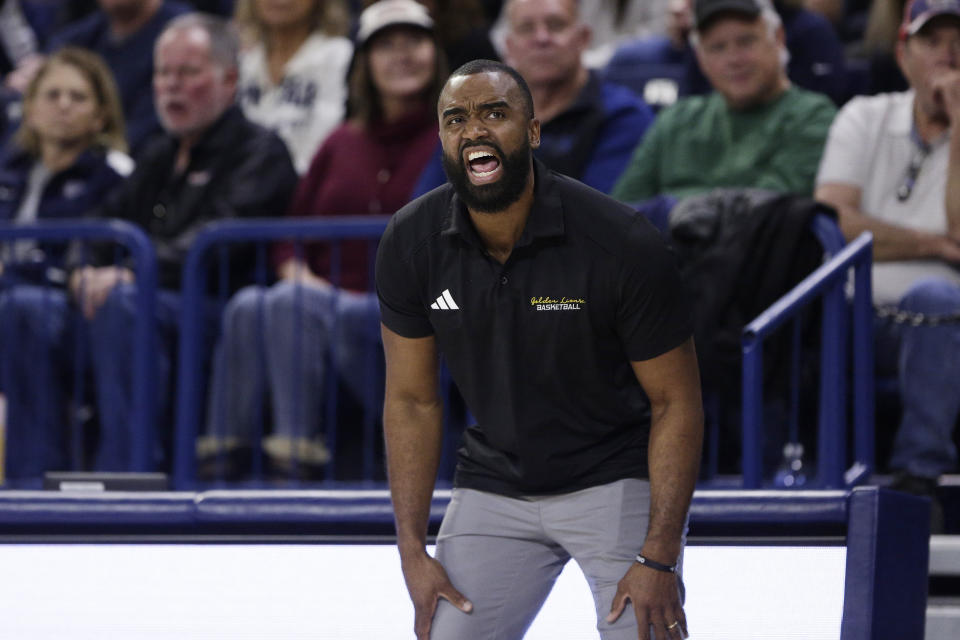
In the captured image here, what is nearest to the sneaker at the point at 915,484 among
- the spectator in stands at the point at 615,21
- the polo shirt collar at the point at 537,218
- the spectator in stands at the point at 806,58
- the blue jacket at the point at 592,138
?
the blue jacket at the point at 592,138

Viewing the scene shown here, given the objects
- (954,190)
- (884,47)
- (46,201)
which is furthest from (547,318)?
(46,201)

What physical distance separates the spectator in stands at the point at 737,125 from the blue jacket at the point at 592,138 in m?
0.10

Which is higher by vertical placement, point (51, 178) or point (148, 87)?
point (148, 87)

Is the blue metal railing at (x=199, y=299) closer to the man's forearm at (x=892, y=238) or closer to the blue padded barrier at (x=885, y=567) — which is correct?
the man's forearm at (x=892, y=238)

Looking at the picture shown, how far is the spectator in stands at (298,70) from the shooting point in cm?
607

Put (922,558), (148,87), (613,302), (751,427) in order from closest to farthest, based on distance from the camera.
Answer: (613,302) < (922,558) < (751,427) < (148,87)

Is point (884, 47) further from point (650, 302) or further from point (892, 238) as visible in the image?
point (650, 302)

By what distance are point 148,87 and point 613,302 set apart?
4838 millimetres

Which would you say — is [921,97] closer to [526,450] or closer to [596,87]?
[596,87]

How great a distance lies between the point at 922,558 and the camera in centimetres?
297

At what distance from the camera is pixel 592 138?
16.8ft

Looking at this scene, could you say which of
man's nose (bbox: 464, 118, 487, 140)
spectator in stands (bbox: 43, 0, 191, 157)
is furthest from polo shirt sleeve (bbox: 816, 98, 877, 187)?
spectator in stands (bbox: 43, 0, 191, 157)

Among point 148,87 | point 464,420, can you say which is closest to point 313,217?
point 464,420

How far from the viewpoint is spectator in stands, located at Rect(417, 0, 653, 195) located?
5133mm
